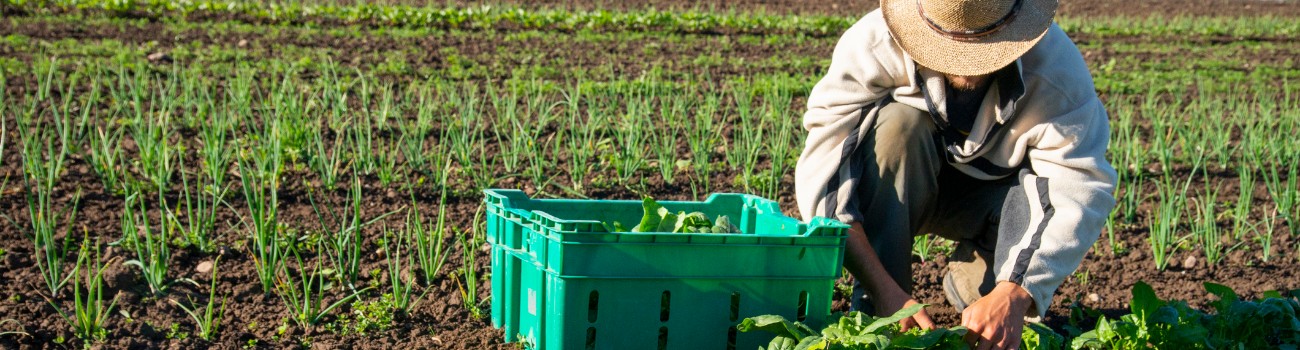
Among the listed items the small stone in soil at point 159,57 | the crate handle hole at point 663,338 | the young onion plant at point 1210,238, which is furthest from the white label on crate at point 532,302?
the small stone in soil at point 159,57

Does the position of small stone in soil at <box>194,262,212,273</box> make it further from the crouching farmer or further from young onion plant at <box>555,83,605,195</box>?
the crouching farmer

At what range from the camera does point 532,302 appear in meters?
2.11

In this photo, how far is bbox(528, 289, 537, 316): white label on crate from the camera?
6.83 ft

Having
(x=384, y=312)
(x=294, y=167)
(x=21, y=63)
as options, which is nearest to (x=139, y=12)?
(x=21, y=63)

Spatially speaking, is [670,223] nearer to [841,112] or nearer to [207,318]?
[841,112]

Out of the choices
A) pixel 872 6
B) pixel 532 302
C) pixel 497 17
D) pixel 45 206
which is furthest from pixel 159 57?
pixel 872 6

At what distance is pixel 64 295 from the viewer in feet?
8.20

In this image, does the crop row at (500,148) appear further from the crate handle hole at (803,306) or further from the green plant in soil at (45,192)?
the crate handle hole at (803,306)

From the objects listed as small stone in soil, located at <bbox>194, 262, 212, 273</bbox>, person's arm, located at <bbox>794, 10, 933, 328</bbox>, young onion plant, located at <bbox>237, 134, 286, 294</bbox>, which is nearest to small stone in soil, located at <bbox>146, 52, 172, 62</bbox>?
young onion plant, located at <bbox>237, 134, 286, 294</bbox>

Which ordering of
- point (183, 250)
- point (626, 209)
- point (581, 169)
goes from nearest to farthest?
point (626, 209) → point (183, 250) → point (581, 169)

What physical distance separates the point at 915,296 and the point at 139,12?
6.80 meters

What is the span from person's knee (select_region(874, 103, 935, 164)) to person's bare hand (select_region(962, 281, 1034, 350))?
0.37m

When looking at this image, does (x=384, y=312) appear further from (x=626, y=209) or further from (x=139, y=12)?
(x=139, y=12)

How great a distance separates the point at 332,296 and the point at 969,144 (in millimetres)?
1452
